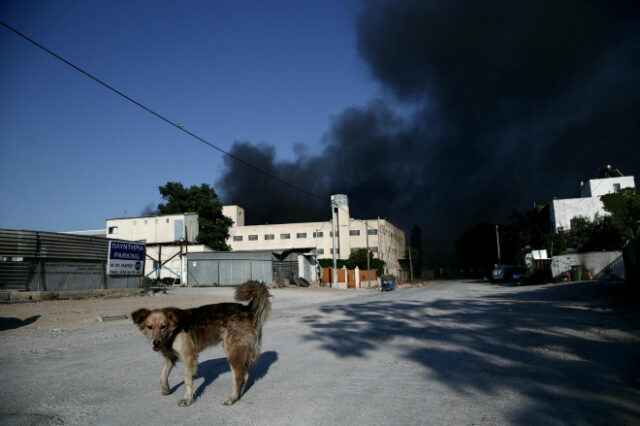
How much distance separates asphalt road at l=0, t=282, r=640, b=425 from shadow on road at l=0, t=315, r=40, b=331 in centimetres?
218

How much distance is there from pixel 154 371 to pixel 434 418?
13.3 feet

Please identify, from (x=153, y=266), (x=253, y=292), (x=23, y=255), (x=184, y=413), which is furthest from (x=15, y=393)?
(x=153, y=266)

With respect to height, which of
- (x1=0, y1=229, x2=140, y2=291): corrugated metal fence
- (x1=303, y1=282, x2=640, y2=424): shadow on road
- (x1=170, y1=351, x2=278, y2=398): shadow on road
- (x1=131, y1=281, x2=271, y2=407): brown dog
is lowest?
(x1=303, y1=282, x2=640, y2=424): shadow on road

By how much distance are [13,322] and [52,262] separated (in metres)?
9.58

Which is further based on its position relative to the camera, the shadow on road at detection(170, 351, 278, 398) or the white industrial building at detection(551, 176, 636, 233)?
the white industrial building at detection(551, 176, 636, 233)

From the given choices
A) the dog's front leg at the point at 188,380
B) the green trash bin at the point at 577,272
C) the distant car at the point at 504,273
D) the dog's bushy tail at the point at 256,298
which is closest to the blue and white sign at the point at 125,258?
the dog's bushy tail at the point at 256,298

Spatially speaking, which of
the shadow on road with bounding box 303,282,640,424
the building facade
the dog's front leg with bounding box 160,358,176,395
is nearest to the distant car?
the building facade

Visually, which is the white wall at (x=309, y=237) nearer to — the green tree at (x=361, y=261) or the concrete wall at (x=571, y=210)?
the green tree at (x=361, y=261)

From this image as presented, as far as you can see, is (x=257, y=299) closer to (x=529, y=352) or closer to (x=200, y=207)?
(x=529, y=352)

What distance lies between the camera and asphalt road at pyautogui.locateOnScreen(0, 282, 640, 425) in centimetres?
378

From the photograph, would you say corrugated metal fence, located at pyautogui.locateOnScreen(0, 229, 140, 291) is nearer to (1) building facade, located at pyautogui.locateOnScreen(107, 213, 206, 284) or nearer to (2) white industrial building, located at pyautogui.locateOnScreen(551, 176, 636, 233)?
(1) building facade, located at pyautogui.locateOnScreen(107, 213, 206, 284)

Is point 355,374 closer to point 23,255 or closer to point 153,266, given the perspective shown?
point 23,255

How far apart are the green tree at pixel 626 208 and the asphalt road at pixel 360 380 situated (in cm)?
3755

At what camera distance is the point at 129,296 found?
21859 mm
